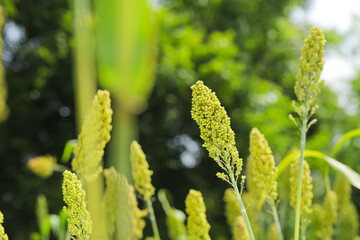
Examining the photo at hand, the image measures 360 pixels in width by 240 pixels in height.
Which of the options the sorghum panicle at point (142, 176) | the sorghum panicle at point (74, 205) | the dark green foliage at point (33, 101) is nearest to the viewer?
the sorghum panicle at point (74, 205)

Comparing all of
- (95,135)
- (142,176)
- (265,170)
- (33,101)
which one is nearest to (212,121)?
(95,135)

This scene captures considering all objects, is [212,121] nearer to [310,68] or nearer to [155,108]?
[310,68]

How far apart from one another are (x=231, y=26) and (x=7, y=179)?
6.35m

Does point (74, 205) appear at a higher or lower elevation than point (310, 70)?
lower

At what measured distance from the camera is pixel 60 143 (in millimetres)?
8906

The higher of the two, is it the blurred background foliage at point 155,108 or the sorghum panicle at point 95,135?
the blurred background foliage at point 155,108

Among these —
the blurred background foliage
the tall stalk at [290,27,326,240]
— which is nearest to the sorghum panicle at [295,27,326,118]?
the tall stalk at [290,27,326,240]

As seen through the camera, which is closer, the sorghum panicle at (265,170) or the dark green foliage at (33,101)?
the sorghum panicle at (265,170)

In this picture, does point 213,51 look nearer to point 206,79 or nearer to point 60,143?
point 206,79

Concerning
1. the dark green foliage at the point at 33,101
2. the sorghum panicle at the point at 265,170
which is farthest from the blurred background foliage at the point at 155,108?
the sorghum panicle at the point at 265,170

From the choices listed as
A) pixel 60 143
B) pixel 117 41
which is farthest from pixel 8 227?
pixel 117 41

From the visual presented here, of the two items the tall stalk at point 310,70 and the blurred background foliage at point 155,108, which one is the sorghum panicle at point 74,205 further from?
the blurred background foliage at point 155,108

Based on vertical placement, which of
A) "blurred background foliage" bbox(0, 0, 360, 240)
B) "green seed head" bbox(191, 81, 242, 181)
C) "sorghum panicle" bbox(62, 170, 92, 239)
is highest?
"blurred background foliage" bbox(0, 0, 360, 240)

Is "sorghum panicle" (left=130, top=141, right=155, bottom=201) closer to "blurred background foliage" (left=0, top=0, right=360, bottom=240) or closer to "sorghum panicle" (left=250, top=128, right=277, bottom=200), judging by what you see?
"sorghum panicle" (left=250, top=128, right=277, bottom=200)
